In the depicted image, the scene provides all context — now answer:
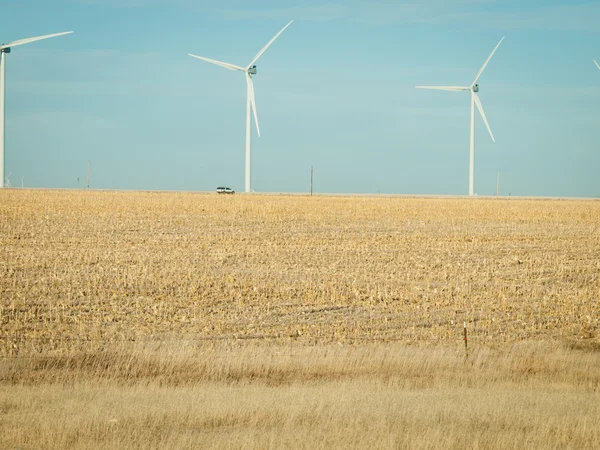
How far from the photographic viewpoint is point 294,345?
17.0 metres

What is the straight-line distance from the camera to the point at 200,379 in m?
13.8

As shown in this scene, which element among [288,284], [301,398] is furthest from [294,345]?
[288,284]

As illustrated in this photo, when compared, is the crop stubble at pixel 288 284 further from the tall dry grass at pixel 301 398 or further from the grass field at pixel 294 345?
the tall dry grass at pixel 301 398

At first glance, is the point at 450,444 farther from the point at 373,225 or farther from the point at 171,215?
the point at 171,215

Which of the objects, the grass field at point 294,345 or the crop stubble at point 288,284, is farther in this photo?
the crop stubble at point 288,284

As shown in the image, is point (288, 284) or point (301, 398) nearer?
point (301, 398)

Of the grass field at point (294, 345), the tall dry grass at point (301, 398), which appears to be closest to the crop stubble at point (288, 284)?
the grass field at point (294, 345)

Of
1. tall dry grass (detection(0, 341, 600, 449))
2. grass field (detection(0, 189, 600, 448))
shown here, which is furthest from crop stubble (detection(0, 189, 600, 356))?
tall dry grass (detection(0, 341, 600, 449))

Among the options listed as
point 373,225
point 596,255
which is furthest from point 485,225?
point 596,255

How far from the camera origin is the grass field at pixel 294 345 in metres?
10.7

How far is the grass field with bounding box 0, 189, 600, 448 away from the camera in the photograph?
35.2 feet

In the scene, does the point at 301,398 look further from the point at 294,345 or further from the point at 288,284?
the point at 288,284

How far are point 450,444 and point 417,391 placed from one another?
3.02 meters

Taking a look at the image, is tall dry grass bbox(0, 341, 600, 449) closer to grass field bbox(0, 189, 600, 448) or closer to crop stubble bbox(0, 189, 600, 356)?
grass field bbox(0, 189, 600, 448)
